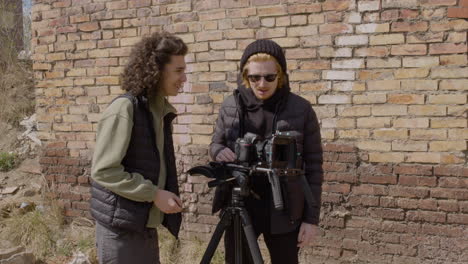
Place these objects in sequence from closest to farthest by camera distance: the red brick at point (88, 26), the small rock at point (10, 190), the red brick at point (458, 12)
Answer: the red brick at point (458, 12)
the red brick at point (88, 26)
the small rock at point (10, 190)

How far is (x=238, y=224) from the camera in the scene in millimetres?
2344

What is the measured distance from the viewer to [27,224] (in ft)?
14.8

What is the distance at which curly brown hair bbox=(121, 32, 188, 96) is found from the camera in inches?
86.7

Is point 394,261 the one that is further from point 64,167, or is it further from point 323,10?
point 64,167

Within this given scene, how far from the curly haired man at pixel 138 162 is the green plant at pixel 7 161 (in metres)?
3.99

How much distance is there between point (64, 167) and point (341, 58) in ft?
9.75

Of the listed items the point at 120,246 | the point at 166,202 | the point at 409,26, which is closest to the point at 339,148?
the point at 409,26

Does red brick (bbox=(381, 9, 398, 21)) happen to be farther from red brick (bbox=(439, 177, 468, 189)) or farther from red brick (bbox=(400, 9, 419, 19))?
red brick (bbox=(439, 177, 468, 189))

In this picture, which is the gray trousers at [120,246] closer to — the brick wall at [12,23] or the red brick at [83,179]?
the red brick at [83,179]

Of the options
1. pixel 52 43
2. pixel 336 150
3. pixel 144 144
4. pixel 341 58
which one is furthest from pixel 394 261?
pixel 52 43

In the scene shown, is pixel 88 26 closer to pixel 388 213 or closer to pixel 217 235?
pixel 217 235

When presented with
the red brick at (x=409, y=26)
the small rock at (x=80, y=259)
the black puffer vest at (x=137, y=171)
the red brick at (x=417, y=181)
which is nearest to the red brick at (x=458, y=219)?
the red brick at (x=417, y=181)

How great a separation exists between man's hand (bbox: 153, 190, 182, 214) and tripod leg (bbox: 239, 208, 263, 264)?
0.32 metres

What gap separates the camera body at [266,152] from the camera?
7.09 ft
